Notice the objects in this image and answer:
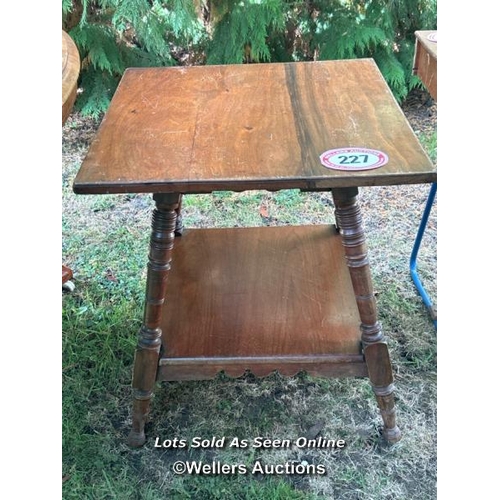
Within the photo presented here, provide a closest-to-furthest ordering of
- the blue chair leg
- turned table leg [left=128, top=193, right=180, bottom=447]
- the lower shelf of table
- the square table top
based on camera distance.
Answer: the square table top
turned table leg [left=128, top=193, right=180, bottom=447]
the lower shelf of table
the blue chair leg

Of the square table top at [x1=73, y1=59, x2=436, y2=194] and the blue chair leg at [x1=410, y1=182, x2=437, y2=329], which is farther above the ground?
the square table top at [x1=73, y1=59, x2=436, y2=194]

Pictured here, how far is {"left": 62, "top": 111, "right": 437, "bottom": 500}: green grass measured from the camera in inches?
39.8

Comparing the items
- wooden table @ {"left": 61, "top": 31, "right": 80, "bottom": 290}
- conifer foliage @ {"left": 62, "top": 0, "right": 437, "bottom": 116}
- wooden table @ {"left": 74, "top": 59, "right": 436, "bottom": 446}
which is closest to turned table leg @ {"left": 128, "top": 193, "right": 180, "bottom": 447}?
wooden table @ {"left": 74, "top": 59, "right": 436, "bottom": 446}

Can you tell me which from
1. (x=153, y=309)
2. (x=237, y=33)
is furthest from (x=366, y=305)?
(x=237, y=33)

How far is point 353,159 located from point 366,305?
0.90ft

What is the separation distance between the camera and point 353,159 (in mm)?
772

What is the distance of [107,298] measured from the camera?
148 centimetres

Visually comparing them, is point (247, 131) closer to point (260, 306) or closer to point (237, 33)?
point (260, 306)

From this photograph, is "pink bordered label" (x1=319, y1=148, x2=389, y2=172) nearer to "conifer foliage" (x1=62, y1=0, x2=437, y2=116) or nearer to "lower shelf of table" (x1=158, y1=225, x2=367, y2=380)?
"lower shelf of table" (x1=158, y1=225, x2=367, y2=380)

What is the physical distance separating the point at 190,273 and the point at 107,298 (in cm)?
38

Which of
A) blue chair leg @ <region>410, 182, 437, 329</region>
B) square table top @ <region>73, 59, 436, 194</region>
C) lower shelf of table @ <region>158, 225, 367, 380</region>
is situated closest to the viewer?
square table top @ <region>73, 59, 436, 194</region>

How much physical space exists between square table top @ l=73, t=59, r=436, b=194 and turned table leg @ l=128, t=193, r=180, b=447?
7cm

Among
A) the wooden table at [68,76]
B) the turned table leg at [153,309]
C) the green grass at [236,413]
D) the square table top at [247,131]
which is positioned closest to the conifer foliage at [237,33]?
the green grass at [236,413]

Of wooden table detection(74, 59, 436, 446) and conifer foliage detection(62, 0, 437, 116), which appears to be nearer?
wooden table detection(74, 59, 436, 446)
